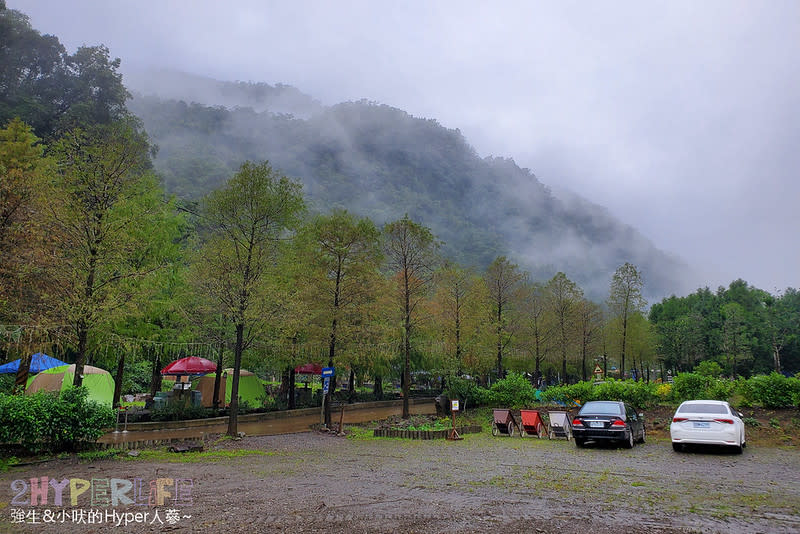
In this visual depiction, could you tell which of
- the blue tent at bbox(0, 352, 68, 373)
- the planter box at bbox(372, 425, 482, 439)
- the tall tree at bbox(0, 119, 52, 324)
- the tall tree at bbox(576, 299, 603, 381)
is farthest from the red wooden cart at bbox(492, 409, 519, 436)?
the tall tree at bbox(576, 299, 603, 381)

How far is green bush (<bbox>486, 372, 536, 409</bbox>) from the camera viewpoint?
858 inches

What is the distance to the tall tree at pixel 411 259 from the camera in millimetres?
21016

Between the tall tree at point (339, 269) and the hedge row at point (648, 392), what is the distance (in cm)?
714

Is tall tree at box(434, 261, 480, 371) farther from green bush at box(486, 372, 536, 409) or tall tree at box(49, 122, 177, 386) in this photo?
tall tree at box(49, 122, 177, 386)

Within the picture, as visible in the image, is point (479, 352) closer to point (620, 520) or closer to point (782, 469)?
point (782, 469)

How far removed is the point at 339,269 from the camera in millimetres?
19438

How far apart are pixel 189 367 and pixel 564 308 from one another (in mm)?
25521

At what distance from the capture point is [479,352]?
25.2 meters

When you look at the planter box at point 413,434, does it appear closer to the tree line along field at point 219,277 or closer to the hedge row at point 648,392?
the tree line along field at point 219,277

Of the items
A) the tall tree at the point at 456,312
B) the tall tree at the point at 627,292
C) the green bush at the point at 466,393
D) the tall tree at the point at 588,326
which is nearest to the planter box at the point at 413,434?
the green bush at the point at 466,393

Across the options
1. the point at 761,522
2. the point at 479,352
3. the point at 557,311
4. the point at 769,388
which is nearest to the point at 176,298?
the point at 479,352

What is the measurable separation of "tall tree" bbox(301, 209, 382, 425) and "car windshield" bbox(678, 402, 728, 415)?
39.2ft

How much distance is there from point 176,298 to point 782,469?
1963 centimetres

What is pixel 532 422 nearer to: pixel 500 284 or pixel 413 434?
pixel 413 434
